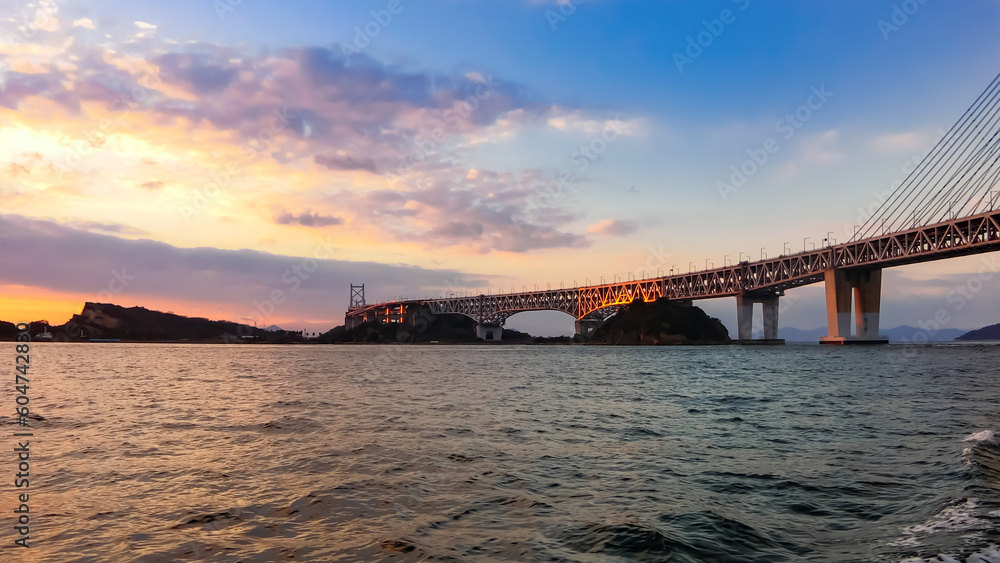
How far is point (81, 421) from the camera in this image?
25219 millimetres

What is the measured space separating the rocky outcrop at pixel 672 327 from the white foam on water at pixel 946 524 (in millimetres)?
178543

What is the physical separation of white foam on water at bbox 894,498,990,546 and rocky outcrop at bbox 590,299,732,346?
586 feet

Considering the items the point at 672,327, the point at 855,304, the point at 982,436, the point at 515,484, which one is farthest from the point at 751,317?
the point at 515,484

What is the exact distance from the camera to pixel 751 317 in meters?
184

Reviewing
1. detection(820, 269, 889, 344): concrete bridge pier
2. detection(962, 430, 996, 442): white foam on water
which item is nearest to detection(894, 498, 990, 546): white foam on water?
detection(962, 430, 996, 442): white foam on water

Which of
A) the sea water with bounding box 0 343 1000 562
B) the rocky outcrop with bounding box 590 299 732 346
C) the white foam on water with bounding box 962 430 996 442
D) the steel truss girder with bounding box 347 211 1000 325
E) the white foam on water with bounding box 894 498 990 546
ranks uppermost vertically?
the steel truss girder with bounding box 347 211 1000 325

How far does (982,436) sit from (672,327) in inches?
6784

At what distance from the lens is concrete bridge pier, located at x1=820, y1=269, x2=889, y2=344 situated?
13162 cm

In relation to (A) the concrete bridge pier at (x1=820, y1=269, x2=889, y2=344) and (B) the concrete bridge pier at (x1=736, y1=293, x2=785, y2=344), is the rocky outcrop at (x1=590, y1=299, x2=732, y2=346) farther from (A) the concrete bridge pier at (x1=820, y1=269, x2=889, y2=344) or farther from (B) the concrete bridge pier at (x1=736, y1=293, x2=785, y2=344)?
(A) the concrete bridge pier at (x1=820, y1=269, x2=889, y2=344)

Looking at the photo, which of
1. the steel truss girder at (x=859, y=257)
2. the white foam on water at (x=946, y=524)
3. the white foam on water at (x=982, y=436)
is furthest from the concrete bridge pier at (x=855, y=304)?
the white foam on water at (x=946, y=524)

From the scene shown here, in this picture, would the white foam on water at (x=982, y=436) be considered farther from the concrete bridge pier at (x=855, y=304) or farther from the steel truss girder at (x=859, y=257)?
the concrete bridge pier at (x=855, y=304)

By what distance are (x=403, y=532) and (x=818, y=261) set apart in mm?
162107

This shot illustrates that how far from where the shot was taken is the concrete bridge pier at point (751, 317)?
585 feet

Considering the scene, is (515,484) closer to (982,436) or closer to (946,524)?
(946,524)
